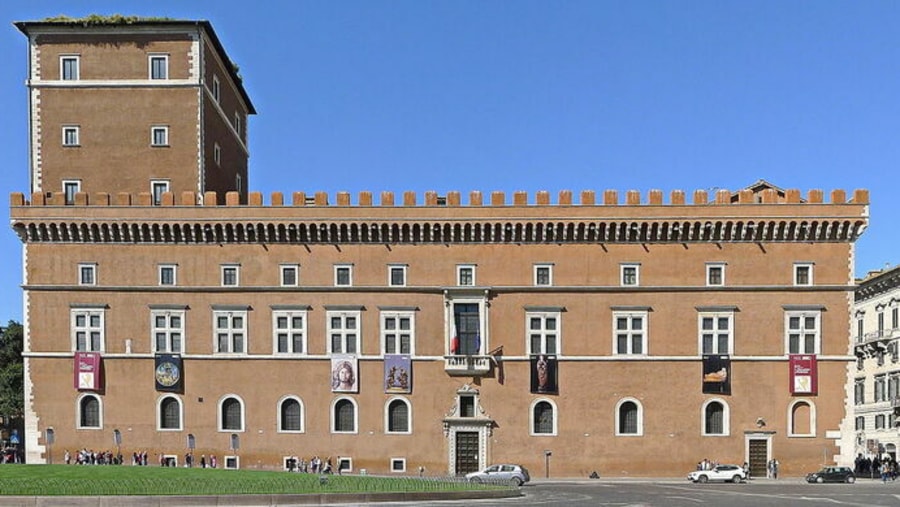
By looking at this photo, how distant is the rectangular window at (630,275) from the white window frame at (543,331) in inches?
145

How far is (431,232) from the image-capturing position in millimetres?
46531

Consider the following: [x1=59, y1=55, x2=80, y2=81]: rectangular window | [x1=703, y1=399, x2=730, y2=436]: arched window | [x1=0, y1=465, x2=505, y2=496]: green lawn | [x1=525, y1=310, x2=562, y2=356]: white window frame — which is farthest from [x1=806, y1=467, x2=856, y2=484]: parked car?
[x1=59, y1=55, x2=80, y2=81]: rectangular window

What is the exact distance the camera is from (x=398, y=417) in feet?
152

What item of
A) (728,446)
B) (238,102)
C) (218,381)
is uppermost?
(238,102)

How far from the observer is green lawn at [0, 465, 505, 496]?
2884 cm

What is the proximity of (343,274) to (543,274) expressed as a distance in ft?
33.7

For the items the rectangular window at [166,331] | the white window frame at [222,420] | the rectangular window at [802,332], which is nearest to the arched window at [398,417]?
the white window frame at [222,420]

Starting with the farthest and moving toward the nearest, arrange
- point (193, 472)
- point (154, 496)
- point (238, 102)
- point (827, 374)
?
point (238, 102) < point (827, 374) < point (193, 472) < point (154, 496)

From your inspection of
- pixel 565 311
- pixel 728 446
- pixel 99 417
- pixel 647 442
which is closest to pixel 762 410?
pixel 728 446

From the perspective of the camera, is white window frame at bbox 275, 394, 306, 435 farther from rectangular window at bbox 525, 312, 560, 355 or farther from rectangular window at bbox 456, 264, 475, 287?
rectangular window at bbox 525, 312, 560, 355

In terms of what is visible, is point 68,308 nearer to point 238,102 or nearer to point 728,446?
point 238,102

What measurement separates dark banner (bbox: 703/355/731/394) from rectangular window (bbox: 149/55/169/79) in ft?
106

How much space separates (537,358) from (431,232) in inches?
328

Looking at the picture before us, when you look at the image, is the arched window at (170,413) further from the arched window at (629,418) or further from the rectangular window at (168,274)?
the arched window at (629,418)
